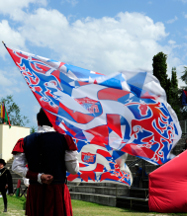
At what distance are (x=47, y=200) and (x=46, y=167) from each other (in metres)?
0.34

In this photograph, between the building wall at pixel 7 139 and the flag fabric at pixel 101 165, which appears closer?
the flag fabric at pixel 101 165

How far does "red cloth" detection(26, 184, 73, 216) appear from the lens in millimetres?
3836

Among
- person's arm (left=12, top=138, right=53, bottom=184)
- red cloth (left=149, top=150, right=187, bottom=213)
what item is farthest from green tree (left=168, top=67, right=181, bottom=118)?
person's arm (left=12, top=138, right=53, bottom=184)

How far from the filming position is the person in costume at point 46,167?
3.80 meters

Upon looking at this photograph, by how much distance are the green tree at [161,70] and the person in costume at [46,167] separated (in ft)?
130

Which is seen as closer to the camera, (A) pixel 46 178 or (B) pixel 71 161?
(A) pixel 46 178

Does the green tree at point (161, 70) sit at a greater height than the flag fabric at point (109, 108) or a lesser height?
greater

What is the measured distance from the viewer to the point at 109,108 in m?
5.78

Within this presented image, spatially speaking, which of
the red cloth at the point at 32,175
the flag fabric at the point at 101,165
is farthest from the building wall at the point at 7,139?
the red cloth at the point at 32,175

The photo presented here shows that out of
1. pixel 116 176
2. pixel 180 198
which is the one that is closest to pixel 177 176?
pixel 180 198

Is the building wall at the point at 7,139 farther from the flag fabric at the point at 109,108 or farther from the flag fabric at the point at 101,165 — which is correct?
the flag fabric at the point at 101,165

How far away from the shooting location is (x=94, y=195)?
1603 cm

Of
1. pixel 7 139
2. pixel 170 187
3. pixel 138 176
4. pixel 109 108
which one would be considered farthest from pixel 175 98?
pixel 109 108

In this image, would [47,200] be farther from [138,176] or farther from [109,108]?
[138,176]
